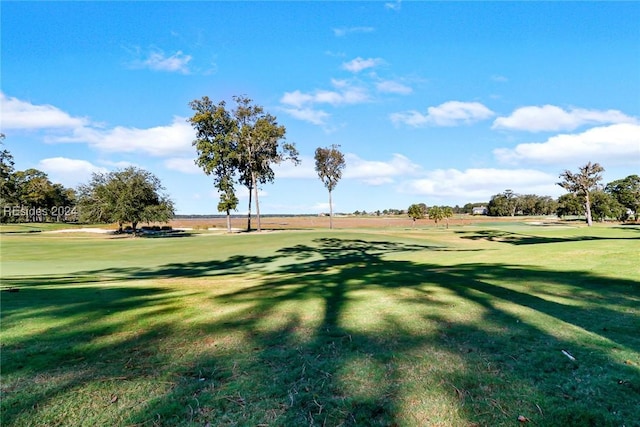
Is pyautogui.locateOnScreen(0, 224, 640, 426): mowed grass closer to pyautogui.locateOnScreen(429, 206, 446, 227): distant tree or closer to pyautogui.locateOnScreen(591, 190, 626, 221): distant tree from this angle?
pyautogui.locateOnScreen(429, 206, 446, 227): distant tree

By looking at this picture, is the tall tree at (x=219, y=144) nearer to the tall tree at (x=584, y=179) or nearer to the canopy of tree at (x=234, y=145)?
the canopy of tree at (x=234, y=145)

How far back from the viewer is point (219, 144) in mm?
58531

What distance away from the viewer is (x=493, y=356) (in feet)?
13.8

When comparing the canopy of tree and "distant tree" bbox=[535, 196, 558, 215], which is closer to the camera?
the canopy of tree

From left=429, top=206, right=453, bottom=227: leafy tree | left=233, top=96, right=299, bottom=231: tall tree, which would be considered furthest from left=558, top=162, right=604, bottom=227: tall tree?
left=233, top=96, right=299, bottom=231: tall tree

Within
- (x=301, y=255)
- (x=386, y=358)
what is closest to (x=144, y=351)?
(x=386, y=358)

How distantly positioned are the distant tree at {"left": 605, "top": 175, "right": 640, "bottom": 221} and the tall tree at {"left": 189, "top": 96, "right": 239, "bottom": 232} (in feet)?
325

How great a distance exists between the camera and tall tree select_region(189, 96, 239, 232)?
57812 millimetres

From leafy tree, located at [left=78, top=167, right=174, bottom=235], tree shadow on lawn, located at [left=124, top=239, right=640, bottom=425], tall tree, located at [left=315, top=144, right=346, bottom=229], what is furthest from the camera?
tall tree, located at [left=315, top=144, right=346, bottom=229]

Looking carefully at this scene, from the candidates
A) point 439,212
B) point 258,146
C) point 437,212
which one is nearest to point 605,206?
point 439,212

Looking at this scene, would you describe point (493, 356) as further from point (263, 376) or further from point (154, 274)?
point (154, 274)

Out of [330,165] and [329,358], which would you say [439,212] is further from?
[329,358]

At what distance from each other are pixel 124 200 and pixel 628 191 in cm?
11859

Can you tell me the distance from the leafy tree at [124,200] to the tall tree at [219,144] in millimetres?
8916
